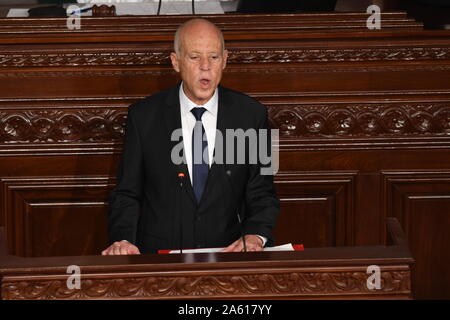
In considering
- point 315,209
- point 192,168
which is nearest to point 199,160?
point 192,168

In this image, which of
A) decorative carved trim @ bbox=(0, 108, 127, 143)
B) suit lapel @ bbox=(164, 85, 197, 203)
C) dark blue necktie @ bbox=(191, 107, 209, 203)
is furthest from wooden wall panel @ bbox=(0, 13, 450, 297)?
dark blue necktie @ bbox=(191, 107, 209, 203)

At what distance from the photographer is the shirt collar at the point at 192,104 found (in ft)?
10.00

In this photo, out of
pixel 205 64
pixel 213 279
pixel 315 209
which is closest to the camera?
pixel 213 279

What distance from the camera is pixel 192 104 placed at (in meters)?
3.05

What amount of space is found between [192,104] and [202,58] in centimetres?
19

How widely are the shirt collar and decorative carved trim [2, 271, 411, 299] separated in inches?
35.1

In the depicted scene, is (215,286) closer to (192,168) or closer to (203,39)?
(192,168)

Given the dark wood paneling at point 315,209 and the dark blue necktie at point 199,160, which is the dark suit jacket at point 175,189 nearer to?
the dark blue necktie at point 199,160

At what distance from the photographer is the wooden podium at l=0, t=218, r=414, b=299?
2246mm

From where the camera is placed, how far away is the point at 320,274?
7.48 ft

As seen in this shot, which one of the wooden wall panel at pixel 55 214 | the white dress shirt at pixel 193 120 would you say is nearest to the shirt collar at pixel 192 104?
the white dress shirt at pixel 193 120

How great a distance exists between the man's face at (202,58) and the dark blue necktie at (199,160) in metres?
0.12

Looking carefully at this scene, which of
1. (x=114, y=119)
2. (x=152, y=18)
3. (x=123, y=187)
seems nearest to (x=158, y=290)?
(x=123, y=187)

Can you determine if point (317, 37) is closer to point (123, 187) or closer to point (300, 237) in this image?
point (300, 237)
